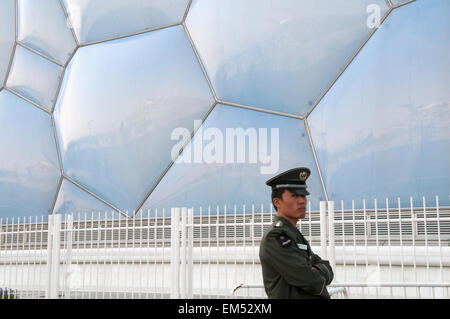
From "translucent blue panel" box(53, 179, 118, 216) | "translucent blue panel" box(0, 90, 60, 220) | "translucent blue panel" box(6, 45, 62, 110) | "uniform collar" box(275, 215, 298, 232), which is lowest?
"uniform collar" box(275, 215, 298, 232)

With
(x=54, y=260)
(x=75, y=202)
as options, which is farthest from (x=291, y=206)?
(x=75, y=202)

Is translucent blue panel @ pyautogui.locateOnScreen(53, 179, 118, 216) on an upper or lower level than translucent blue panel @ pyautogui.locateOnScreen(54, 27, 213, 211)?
lower

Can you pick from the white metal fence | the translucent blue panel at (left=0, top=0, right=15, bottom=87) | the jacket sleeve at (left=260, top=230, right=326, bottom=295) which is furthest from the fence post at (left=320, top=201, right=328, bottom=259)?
the translucent blue panel at (left=0, top=0, right=15, bottom=87)

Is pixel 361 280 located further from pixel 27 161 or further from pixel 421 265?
pixel 27 161

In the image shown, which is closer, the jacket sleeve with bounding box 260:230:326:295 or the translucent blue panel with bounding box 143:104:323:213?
the jacket sleeve with bounding box 260:230:326:295

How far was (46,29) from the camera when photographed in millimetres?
8812

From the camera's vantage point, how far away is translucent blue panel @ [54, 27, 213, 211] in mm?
7242

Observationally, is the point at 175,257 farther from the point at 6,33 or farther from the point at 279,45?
the point at 6,33

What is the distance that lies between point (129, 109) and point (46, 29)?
2433 millimetres

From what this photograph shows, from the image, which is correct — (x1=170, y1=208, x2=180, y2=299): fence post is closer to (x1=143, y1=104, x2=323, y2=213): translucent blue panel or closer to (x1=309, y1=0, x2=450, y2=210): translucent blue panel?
(x1=143, y1=104, x2=323, y2=213): translucent blue panel

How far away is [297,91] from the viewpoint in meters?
6.52

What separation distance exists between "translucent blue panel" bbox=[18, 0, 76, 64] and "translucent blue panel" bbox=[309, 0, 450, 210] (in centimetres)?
440

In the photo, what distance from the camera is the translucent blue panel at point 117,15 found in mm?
7633

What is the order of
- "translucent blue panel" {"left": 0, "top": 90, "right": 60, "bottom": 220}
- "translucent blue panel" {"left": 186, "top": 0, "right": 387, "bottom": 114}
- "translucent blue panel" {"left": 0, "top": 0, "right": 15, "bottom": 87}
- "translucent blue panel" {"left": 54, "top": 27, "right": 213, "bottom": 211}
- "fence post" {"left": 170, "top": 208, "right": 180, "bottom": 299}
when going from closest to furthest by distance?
1. "fence post" {"left": 170, "top": 208, "right": 180, "bottom": 299}
2. "translucent blue panel" {"left": 186, "top": 0, "right": 387, "bottom": 114}
3. "translucent blue panel" {"left": 54, "top": 27, "right": 213, "bottom": 211}
4. "translucent blue panel" {"left": 0, "top": 90, "right": 60, "bottom": 220}
5. "translucent blue panel" {"left": 0, "top": 0, "right": 15, "bottom": 87}
